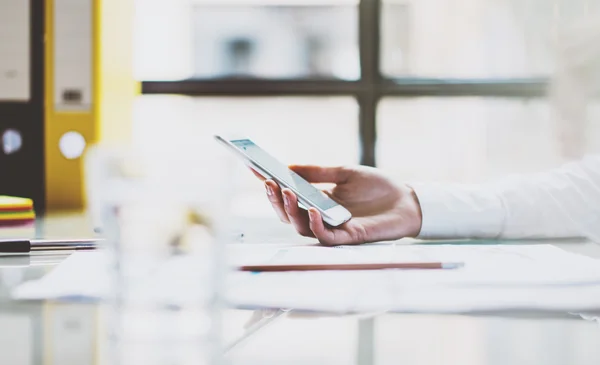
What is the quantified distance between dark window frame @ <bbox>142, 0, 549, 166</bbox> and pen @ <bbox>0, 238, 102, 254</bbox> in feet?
2.83

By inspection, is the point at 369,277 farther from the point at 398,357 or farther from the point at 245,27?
the point at 245,27

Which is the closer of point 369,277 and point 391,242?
point 369,277

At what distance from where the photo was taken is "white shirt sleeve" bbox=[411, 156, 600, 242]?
88cm

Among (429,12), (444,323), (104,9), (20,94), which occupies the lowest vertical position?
(444,323)

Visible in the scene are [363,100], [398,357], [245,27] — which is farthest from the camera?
[245,27]

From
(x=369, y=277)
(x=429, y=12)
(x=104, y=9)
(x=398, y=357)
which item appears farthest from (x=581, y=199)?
(x=429, y=12)

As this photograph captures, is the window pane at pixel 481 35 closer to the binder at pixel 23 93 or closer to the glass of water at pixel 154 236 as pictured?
the binder at pixel 23 93

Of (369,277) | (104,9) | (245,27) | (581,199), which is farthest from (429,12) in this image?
(369,277)

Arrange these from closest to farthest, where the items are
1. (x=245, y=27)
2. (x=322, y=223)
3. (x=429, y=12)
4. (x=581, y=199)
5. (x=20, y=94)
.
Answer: (x=322, y=223)
(x=581, y=199)
(x=20, y=94)
(x=429, y=12)
(x=245, y=27)

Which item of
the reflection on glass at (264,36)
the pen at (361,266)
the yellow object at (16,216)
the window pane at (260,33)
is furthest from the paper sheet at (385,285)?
the reflection on glass at (264,36)

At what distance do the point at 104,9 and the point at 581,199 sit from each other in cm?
93

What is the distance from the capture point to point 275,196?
2.56ft

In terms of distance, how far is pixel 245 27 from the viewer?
6.38 m

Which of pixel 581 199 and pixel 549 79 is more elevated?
pixel 549 79
